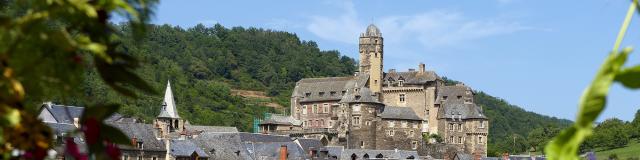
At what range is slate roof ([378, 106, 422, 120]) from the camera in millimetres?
106188

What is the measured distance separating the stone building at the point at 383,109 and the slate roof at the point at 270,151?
20.4 metres

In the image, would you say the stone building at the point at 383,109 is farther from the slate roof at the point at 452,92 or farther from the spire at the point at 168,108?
the spire at the point at 168,108

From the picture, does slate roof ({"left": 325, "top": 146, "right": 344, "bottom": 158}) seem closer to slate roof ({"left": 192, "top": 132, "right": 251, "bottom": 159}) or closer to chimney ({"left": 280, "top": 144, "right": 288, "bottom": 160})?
slate roof ({"left": 192, "top": 132, "right": 251, "bottom": 159})

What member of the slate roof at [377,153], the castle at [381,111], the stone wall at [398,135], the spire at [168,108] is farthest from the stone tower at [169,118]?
the stone wall at [398,135]

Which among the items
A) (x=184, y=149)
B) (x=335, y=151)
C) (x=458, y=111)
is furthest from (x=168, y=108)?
(x=458, y=111)

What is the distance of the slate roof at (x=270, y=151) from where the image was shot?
82.1 m

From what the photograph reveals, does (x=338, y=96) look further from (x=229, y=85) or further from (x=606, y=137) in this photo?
(x=229, y=85)

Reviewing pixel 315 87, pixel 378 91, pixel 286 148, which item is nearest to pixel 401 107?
pixel 378 91

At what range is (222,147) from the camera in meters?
77.6

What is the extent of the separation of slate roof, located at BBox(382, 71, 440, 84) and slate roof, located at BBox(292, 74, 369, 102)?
116 inches

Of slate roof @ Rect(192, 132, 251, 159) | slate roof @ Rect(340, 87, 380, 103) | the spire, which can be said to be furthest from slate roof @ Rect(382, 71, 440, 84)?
slate roof @ Rect(192, 132, 251, 159)

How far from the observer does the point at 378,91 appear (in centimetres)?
10938

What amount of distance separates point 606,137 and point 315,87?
155 ft

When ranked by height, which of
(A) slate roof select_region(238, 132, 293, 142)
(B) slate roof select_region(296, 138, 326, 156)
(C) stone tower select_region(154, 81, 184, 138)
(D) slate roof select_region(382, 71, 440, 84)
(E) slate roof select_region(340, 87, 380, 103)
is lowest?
(B) slate roof select_region(296, 138, 326, 156)
